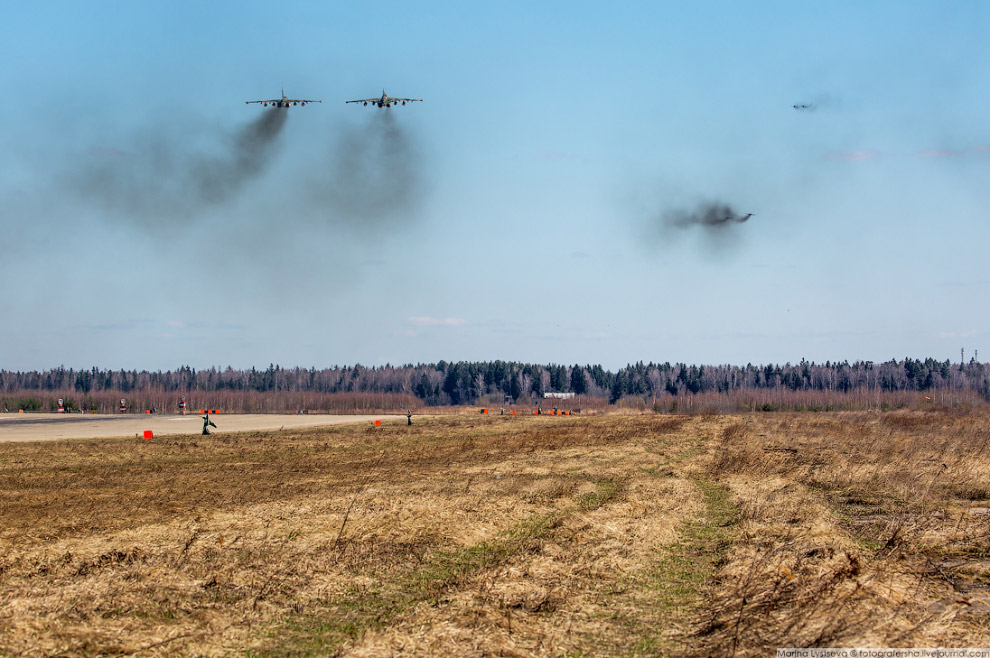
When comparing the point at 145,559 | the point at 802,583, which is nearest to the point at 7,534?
the point at 145,559

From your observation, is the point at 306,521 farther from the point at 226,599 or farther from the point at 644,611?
the point at 644,611

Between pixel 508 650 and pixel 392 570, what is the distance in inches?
200

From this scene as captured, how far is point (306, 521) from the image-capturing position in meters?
17.8

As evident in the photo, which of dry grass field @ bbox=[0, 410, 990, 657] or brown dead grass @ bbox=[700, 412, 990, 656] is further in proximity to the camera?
dry grass field @ bbox=[0, 410, 990, 657]

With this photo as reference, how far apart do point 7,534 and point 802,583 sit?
15610 mm

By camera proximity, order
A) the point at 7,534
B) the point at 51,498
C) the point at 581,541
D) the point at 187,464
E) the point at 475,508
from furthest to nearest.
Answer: the point at 187,464 → the point at 51,498 → the point at 475,508 → the point at 7,534 → the point at 581,541

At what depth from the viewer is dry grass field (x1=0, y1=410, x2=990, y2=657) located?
31.7 ft

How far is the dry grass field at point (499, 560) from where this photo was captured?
966 cm

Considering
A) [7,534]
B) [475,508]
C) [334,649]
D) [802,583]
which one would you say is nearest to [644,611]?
[802,583]

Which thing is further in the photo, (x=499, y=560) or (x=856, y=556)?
(x=499, y=560)

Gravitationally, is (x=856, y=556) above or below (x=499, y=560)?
above

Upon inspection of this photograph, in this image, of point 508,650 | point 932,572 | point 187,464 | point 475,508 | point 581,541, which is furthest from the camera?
point 187,464

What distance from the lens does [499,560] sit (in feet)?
46.8

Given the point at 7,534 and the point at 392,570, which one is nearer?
the point at 392,570
